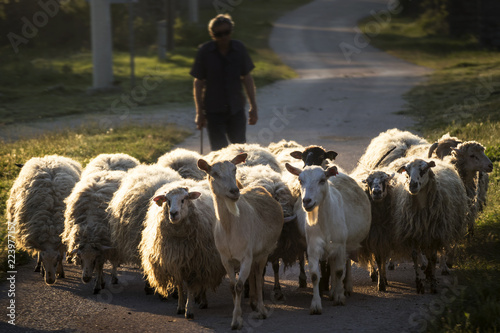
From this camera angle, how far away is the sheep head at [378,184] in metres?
8.34

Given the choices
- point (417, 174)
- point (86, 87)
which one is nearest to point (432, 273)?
point (417, 174)

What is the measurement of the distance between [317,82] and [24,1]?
50.2 feet

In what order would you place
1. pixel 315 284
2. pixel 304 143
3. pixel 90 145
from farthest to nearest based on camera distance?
pixel 90 145 → pixel 304 143 → pixel 315 284

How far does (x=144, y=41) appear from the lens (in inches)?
1585

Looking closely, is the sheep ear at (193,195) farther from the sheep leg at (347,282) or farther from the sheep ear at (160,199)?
the sheep leg at (347,282)

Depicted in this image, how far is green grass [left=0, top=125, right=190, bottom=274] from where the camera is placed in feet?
47.9

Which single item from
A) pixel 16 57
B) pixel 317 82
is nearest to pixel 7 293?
pixel 317 82

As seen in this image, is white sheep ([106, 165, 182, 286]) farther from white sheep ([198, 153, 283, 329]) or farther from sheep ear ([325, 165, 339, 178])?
sheep ear ([325, 165, 339, 178])

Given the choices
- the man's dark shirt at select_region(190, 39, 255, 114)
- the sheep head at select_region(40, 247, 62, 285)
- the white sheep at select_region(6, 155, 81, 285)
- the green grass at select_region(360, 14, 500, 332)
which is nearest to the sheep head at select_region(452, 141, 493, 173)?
the green grass at select_region(360, 14, 500, 332)

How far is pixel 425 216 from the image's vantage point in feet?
27.3

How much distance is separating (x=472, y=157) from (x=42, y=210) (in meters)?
5.47

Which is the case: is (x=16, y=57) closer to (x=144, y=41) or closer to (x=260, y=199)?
(x=144, y=41)

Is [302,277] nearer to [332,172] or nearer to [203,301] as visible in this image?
[203,301]

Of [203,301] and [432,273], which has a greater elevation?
[432,273]
